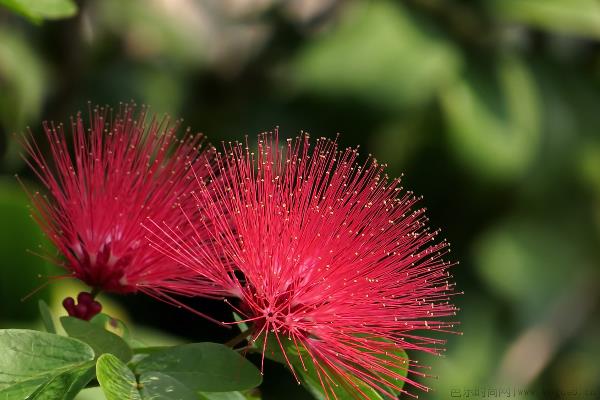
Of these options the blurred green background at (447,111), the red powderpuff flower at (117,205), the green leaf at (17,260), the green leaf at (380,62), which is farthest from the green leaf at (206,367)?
the green leaf at (380,62)

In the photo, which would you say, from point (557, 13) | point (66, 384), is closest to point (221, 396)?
point (66, 384)

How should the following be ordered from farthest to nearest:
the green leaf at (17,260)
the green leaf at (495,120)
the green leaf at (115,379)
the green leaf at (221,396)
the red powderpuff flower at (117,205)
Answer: the green leaf at (495,120), the green leaf at (17,260), the red powderpuff flower at (117,205), the green leaf at (221,396), the green leaf at (115,379)

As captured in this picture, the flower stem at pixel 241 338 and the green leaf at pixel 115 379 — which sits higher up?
the flower stem at pixel 241 338

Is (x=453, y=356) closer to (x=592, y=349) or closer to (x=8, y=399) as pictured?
(x=592, y=349)

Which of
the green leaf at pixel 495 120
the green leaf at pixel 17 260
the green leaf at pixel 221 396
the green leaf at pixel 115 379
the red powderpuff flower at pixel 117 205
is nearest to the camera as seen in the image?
the green leaf at pixel 115 379

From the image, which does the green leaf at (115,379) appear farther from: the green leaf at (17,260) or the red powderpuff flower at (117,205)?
the green leaf at (17,260)

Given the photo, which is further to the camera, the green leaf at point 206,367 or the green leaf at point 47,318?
the green leaf at point 47,318
